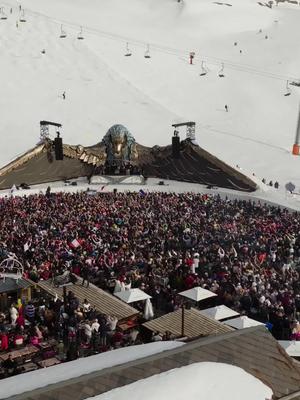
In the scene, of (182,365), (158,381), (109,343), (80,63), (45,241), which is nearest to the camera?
(158,381)

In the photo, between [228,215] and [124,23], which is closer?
[228,215]

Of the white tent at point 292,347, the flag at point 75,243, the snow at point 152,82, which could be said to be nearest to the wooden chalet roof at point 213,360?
the white tent at point 292,347

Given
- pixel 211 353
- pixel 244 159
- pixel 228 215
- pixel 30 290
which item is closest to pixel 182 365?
pixel 211 353

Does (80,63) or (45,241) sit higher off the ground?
(80,63)

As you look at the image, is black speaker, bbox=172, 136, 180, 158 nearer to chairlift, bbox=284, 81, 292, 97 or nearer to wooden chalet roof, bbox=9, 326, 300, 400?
chairlift, bbox=284, 81, 292, 97

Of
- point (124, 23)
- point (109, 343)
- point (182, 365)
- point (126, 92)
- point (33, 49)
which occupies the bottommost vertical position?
point (109, 343)

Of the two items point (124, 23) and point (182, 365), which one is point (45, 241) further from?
point (124, 23)
